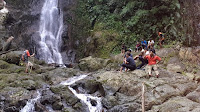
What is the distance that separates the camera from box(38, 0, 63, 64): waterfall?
20.8 meters

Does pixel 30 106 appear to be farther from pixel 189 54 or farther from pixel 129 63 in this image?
pixel 189 54

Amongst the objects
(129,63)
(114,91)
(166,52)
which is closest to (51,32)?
(129,63)

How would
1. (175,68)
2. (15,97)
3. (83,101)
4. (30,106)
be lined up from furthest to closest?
(175,68)
(83,101)
(15,97)
(30,106)

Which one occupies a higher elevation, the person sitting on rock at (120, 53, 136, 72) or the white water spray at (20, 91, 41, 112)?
the person sitting on rock at (120, 53, 136, 72)

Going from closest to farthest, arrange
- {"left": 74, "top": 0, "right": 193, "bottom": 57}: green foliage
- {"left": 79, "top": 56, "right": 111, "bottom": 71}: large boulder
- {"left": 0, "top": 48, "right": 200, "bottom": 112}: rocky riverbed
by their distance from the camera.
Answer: {"left": 0, "top": 48, "right": 200, "bottom": 112}: rocky riverbed
{"left": 79, "top": 56, "right": 111, "bottom": 71}: large boulder
{"left": 74, "top": 0, "right": 193, "bottom": 57}: green foliage

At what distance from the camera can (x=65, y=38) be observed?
2262 centimetres

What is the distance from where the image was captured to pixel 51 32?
2272 centimetres

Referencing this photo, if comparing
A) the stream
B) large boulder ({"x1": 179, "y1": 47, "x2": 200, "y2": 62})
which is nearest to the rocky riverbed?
the stream

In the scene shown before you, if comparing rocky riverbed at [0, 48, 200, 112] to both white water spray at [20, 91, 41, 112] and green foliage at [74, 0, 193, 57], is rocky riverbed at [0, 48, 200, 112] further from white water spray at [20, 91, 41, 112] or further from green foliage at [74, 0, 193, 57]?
green foliage at [74, 0, 193, 57]

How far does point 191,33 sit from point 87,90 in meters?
12.0

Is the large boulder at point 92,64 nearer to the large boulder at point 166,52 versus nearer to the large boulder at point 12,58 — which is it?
the large boulder at point 166,52

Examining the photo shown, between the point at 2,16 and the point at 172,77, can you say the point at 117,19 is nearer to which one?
the point at 172,77

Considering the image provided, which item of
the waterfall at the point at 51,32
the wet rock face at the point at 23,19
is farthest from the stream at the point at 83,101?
the wet rock face at the point at 23,19

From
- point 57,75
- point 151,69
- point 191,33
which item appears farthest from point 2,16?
point 191,33
